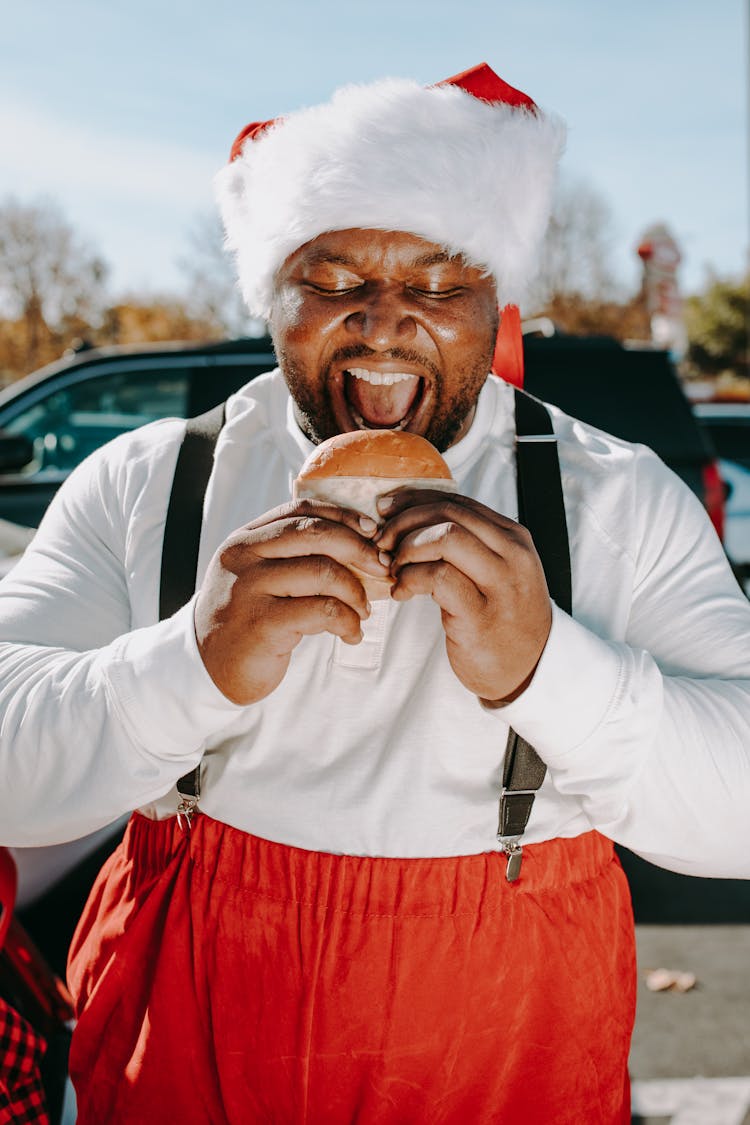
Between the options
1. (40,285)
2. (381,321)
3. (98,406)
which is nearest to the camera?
(381,321)

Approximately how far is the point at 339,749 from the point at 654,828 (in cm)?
50

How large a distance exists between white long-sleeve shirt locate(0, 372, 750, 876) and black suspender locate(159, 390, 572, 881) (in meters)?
0.03

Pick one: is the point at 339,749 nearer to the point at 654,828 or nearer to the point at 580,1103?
the point at 654,828

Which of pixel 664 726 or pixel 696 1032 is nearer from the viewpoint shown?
pixel 664 726

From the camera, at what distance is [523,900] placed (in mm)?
1429

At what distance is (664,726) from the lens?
4.37 feet

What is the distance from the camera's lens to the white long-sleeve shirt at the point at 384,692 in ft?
4.34

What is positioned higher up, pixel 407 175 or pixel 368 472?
pixel 407 175

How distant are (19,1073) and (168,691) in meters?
0.90

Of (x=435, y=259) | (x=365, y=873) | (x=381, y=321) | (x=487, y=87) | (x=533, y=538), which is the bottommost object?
(x=365, y=873)

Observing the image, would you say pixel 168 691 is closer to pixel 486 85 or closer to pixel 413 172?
pixel 413 172

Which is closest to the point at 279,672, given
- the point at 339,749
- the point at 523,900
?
the point at 339,749

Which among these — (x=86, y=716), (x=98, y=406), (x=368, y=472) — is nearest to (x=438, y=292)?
(x=368, y=472)

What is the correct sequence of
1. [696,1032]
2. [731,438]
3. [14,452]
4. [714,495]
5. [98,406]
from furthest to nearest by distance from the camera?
[731,438]
[98,406]
[714,495]
[14,452]
[696,1032]
